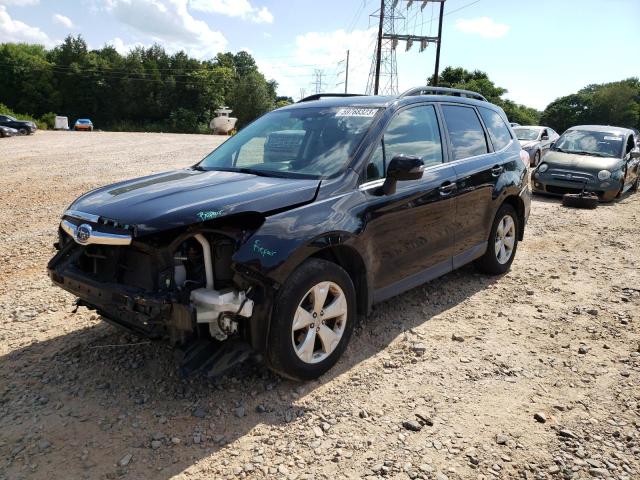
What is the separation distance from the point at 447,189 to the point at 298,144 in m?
1.39

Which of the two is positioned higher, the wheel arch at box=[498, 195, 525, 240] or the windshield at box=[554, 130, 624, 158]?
the windshield at box=[554, 130, 624, 158]

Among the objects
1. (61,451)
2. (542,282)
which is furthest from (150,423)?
(542,282)

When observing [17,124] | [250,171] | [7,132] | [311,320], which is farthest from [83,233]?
[17,124]

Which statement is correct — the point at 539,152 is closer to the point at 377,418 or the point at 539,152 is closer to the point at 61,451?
the point at 377,418

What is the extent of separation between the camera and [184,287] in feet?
9.40

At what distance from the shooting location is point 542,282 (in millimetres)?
5531

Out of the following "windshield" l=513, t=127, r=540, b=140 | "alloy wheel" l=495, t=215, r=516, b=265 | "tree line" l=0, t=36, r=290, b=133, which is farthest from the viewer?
"tree line" l=0, t=36, r=290, b=133

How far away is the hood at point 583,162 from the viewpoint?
435 inches

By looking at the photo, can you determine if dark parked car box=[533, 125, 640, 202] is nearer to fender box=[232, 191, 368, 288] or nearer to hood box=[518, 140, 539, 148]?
hood box=[518, 140, 539, 148]

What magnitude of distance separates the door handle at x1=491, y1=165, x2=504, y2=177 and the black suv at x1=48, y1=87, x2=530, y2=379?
0.34 m

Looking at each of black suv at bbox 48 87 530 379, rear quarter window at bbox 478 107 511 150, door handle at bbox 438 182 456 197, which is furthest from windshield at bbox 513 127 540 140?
door handle at bbox 438 182 456 197

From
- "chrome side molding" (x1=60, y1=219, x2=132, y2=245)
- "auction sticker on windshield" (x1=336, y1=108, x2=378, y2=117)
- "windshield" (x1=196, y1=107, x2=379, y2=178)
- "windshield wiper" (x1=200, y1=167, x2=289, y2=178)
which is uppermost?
"auction sticker on windshield" (x1=336, y1=108, x2=378, y2=117)

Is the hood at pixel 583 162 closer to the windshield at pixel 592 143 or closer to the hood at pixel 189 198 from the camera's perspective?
the windshield at pixel 592 143

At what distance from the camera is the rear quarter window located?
5320 millimetres
